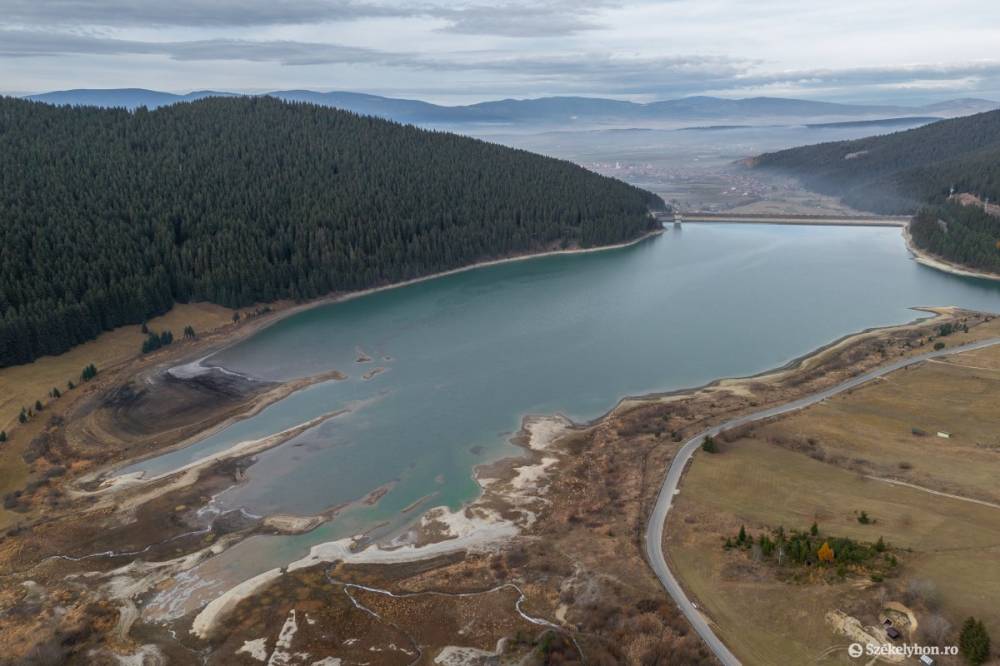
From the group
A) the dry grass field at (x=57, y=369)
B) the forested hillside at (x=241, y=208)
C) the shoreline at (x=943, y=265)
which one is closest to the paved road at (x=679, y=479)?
the dry grass field at (x=57, y=369)

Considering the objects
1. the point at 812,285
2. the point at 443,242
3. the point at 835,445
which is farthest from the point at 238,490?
the point at 812,285

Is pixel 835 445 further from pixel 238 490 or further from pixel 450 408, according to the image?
pixel 238 490

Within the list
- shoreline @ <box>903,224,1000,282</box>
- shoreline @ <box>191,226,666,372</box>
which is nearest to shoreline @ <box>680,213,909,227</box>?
shoreline @ <box>191,226,666,372</box>

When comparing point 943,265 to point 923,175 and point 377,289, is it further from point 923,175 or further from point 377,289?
point 377,289

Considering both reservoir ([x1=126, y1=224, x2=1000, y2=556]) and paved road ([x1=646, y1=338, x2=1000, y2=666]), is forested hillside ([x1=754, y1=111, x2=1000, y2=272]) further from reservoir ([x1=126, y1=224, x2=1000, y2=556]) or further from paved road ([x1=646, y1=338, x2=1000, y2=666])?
paved road ([x1=646, y1=338, x2=1000, y2=666])

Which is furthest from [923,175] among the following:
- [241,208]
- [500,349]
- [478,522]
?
[478,522]
